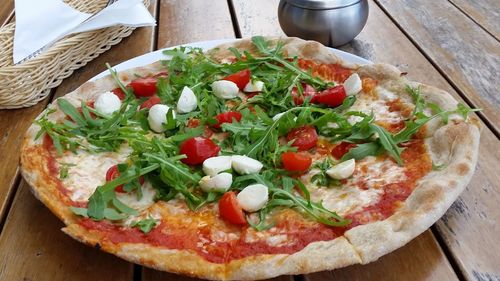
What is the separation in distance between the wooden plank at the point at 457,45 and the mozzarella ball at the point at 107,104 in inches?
52.8

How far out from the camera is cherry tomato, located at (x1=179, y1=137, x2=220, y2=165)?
1649 millimetres

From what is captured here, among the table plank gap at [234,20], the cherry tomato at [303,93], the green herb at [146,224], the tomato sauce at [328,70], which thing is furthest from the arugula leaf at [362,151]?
the table plank gap at [234,20]

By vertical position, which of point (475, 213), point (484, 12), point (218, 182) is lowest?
point (484, 12)

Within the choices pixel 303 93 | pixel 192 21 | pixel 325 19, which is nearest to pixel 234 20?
pixel 192 21

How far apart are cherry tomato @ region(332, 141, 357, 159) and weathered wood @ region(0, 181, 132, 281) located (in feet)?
2.36

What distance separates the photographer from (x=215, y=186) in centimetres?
152

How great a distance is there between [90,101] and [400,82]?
3.81 feet

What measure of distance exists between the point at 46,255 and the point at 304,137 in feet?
2.77

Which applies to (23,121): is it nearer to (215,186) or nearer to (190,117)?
(190,117)

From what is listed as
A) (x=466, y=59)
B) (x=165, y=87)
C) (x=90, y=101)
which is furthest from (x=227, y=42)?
(x=466, y=59)

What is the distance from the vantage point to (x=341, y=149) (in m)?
1.71

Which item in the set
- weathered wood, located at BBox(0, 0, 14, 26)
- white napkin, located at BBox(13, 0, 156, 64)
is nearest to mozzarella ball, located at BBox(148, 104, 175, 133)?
white napkin, located at BBox(13, 0, 156, 64)

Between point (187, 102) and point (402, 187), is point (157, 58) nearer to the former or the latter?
point (187, 102)

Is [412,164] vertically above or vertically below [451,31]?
above
